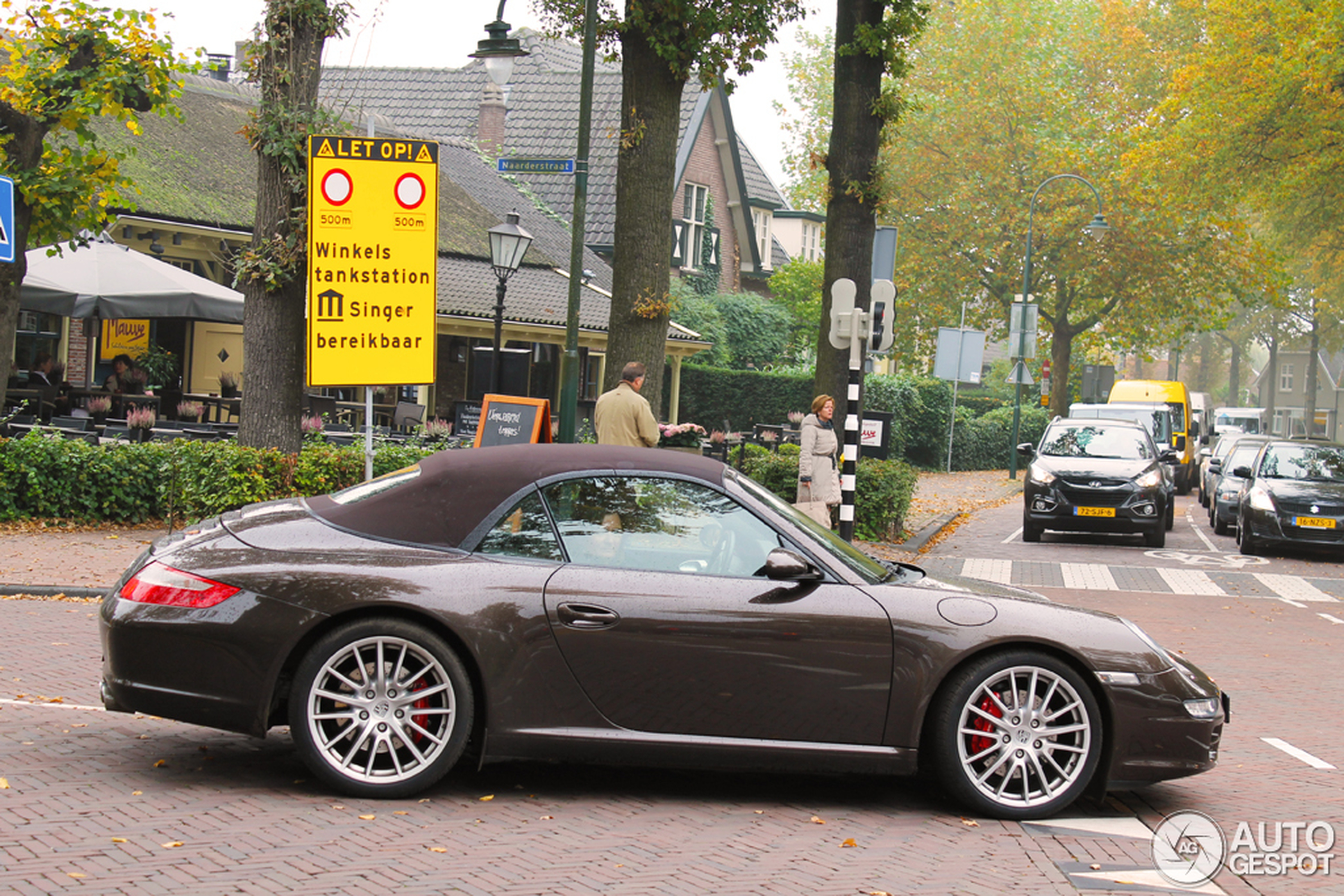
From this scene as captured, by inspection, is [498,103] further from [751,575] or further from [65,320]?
[751,575]

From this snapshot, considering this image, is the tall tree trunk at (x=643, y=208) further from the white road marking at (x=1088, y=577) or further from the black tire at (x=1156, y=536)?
the black tire at (x=1156, y=536)

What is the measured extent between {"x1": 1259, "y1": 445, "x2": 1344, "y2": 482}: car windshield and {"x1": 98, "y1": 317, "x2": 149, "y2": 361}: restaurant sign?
61.7 ft

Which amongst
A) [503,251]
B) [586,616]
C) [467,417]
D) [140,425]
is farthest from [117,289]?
[586,616]

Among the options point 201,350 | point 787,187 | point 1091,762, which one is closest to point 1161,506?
point 1091,762

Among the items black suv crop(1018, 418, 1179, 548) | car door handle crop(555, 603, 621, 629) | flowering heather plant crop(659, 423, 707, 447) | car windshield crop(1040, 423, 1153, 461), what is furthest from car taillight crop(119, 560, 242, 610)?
car windshield crop(1040, 423, 1153, 461)

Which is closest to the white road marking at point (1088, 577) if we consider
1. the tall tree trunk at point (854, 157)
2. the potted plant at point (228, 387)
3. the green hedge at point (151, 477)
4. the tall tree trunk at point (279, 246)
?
the tall tree trunk at point (854, 157)

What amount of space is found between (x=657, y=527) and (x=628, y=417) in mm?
7019

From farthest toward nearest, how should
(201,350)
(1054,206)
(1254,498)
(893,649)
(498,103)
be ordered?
(1054,206), (498,103), (201,350), (1254,498), (893,649)

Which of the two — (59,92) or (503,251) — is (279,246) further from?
(503,251)

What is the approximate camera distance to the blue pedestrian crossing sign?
32.6 feet

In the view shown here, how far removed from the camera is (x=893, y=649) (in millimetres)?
5207

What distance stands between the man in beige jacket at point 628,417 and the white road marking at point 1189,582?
6110 mm

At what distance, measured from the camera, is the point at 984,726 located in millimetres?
5297

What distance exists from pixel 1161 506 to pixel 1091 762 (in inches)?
555
